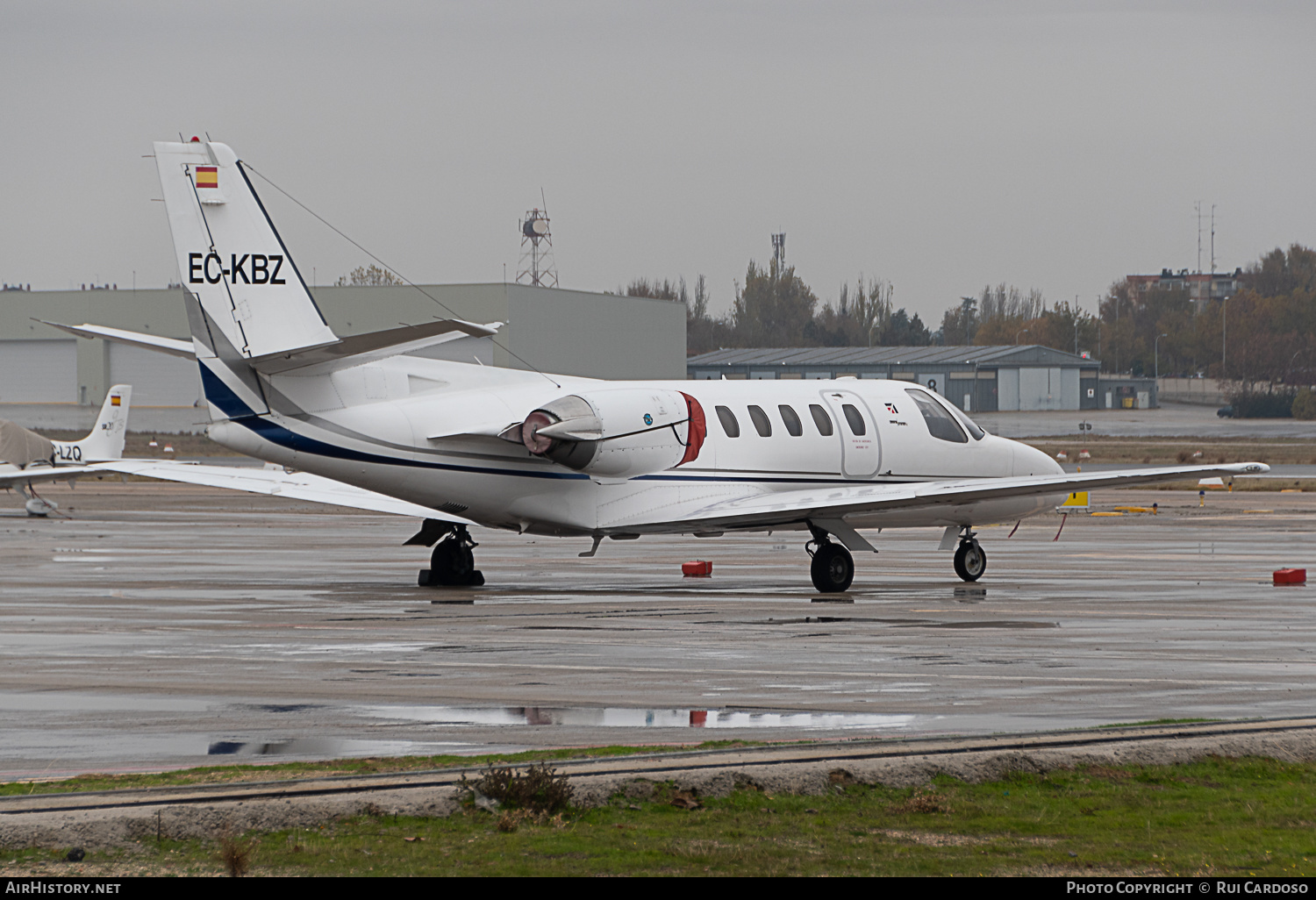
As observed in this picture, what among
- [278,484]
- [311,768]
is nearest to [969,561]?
[278,484]

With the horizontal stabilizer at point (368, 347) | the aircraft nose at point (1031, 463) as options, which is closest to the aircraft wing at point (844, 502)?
the aircraft nose at point (1031, 463)

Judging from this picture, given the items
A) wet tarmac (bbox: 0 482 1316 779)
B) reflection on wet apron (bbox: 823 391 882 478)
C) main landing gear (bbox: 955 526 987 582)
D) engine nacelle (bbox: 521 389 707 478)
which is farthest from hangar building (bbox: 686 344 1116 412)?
engine nacelle (bbox: 521 389 707 478)

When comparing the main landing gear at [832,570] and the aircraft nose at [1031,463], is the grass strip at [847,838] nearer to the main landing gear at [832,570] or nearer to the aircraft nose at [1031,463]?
the main landing gear at [832,570]

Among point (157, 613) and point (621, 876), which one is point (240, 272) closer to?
point (157, 613)

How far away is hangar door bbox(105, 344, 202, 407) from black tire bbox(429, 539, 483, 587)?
8385 cm

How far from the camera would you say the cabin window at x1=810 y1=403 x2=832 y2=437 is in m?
26.0

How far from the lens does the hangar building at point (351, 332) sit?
99.5m

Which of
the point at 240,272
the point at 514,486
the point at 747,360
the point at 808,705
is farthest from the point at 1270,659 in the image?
the point at 747,360

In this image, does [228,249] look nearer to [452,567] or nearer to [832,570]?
[452,567]

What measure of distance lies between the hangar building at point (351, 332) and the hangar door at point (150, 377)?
0.06m

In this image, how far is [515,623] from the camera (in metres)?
19.3

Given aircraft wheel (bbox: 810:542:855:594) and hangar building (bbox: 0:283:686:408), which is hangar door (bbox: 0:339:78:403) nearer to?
hangar building (bbox: 0:283:686:408)

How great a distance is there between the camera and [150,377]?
105750mm

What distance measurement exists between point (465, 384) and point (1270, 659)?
1272 centimetres
